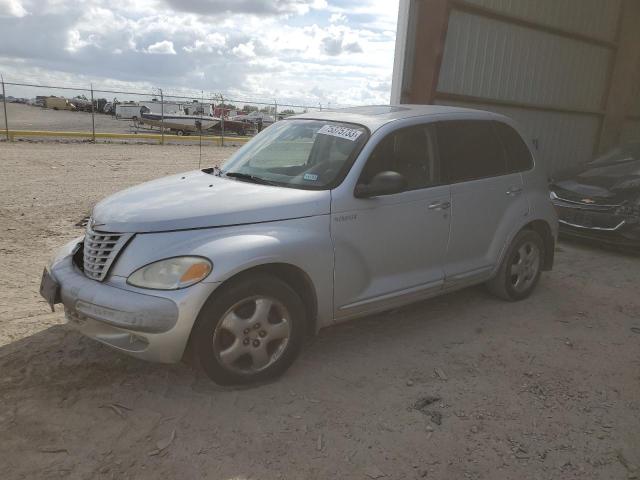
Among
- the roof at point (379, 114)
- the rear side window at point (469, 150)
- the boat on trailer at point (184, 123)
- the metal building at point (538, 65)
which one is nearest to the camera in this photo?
the roof at point (379, 114)

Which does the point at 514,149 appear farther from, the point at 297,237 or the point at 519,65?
the point at 519,65

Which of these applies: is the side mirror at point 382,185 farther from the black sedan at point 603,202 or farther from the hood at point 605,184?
the hood at point 605,184

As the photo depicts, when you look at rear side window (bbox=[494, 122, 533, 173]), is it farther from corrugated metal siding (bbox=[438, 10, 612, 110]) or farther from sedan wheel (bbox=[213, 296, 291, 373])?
corrugated metal siding (bbox=[438, 10, 612, 110])

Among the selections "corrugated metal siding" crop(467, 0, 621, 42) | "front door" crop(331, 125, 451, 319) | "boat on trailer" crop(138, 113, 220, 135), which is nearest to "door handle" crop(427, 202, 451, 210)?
"front door" crop(331, 125, 451, 319)

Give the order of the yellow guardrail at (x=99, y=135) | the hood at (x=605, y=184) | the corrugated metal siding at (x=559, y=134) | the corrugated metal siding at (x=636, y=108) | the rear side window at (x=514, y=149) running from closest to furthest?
1. the rear side window at (x=514, y=149)
2. the hood at (x=605, y=184)
3. the corrugated metal siding at (x=559, y=134)
4. the corrugated metal siding at (x=636, y=108)
5. the yellow guardrail at (x=99, y=135)

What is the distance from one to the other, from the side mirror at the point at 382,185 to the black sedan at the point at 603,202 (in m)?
4.45

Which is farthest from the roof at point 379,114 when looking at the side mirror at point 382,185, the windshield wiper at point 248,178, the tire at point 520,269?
the tire at point 520,269

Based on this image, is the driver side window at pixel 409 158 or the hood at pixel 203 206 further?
the driver side window at pixel 409 158

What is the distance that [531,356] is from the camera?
13.2 feet

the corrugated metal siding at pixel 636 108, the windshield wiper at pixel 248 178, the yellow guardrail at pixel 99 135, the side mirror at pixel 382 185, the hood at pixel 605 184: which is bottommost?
the yellow guardrail at pixel 99 135

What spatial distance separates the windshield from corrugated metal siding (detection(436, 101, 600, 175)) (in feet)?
23.1

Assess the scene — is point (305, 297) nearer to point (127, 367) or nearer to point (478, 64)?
point (127, 367)

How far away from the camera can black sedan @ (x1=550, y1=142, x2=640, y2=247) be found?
22.4 ft

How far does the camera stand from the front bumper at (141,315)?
9.78ft
